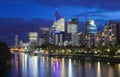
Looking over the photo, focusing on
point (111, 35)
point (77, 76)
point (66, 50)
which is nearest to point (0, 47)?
point (77, 76)

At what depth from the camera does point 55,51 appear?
633 feet

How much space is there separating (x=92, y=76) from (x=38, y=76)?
24.3ft

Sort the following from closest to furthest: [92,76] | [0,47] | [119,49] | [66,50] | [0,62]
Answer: [92,76] → [0,62] → [0,47] → [119,49] → [66,50]

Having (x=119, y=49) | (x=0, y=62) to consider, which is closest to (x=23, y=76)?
(x=0, y=62)

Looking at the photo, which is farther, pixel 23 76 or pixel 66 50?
pixel 66 50

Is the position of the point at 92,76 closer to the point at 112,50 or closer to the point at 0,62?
the point at 0,62

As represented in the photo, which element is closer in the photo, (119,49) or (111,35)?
(119,49)

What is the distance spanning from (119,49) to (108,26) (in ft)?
278

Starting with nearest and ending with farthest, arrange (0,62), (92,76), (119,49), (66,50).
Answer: (92,76) → (0,62) → (119,49) → (66,50)

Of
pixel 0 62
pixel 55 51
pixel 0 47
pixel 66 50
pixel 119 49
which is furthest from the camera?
pixel 55 51

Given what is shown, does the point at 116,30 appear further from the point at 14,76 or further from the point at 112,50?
the point at 14,76

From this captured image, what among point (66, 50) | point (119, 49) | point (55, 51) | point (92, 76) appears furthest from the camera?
point (55, 51)

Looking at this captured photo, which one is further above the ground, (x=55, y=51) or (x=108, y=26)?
(x=108, y=26)

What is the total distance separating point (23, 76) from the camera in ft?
177
